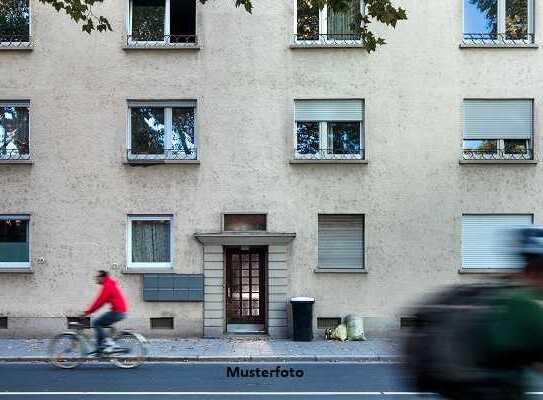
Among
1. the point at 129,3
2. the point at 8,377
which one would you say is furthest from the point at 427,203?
the point at 8,377

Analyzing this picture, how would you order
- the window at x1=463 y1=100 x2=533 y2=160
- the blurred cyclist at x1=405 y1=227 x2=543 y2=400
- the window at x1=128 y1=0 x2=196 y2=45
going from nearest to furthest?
the blurred cyclist at x1=405 y1=227 x2=543 y2=400
the window at x1=463 y1=100 x2=533 y2=160
the window at x1=128 y1=0 x2=196 y2=45

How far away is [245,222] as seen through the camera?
1770 cm

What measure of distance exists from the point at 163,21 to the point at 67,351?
29.9 ft

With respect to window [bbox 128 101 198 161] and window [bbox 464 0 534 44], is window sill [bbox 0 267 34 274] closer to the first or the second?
window [bbox 128 101 198 161]

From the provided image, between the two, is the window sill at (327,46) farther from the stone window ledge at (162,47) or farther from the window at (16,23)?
the window at (16,23)

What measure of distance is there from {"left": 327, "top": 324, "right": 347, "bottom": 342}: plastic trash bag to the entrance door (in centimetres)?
190

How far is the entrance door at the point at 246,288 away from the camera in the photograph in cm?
1795

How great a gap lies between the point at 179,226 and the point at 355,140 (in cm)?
496

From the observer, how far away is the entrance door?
17953mm

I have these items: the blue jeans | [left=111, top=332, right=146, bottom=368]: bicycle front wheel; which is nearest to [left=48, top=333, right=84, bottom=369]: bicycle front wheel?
the blue jeans

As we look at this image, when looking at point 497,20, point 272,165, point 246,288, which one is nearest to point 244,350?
point 246,288

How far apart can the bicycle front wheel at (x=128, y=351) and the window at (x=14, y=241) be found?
Answer: 6271 millimetres

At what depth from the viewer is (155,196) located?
1761 cm

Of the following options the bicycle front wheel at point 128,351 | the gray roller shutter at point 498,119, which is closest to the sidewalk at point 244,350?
the bicycle front wheel at point 128,351
